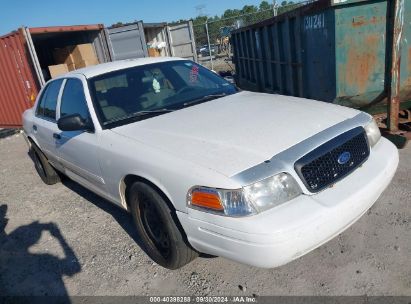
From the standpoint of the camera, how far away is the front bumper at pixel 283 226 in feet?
7.38

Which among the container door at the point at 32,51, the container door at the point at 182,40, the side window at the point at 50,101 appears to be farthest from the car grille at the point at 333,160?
the container door at the point at 182,40

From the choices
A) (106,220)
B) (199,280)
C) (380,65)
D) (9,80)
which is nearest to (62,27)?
(9,80)

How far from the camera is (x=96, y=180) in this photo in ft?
12.0

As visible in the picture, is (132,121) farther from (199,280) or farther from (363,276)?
(363,276)

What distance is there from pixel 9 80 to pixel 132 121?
8759mm

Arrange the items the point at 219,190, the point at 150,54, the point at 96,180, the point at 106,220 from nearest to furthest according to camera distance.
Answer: the point at 219,190 < the point at 96,180 < the point at 106,220 < the point at 150,54

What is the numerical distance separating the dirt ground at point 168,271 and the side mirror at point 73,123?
3.90ft

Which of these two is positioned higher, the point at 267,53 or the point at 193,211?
the point at 267,53

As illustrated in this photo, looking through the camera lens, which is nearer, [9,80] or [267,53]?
[267,53]

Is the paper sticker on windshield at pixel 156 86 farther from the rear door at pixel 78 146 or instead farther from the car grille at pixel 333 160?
the car grille at pixel 333 160

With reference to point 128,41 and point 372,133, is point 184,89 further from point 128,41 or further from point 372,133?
point 128,41

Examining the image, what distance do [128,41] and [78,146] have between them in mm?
7557

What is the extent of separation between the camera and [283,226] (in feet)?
7.34

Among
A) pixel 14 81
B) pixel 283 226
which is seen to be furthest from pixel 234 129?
pixel 14 81
